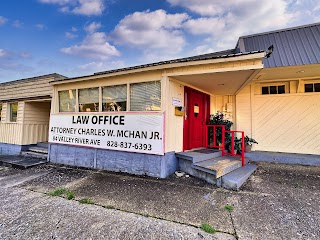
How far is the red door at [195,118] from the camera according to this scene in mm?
5398

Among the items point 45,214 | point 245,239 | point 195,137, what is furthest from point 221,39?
point 45,214

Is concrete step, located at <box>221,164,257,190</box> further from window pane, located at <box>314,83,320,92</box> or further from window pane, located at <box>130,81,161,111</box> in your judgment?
window pane, located at <box>314,83,320,92</box>

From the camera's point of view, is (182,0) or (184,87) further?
(182,0)

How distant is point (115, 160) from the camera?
5.09 meters

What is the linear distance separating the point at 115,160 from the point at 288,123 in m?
6.32

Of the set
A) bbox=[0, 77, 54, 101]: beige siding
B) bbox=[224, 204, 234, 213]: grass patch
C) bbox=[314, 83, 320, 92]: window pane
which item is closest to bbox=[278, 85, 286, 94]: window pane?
bbox=[314, 83, 320, 92]: window pane

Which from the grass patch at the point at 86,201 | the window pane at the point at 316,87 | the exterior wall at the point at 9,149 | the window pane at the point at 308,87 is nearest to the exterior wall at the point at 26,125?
the exterior wall at the point at 9,149

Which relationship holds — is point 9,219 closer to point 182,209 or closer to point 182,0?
point 182,209

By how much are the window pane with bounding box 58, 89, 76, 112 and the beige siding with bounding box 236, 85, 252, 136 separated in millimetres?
6495

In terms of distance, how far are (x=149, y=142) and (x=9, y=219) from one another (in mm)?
3006

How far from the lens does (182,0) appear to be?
700 centimetres

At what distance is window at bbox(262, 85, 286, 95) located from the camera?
624 centimetres

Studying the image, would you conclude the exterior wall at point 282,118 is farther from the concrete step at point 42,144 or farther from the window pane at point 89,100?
the concrete step at point 42,144

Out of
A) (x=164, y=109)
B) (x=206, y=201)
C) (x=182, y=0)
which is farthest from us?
(x=182, y=0)
